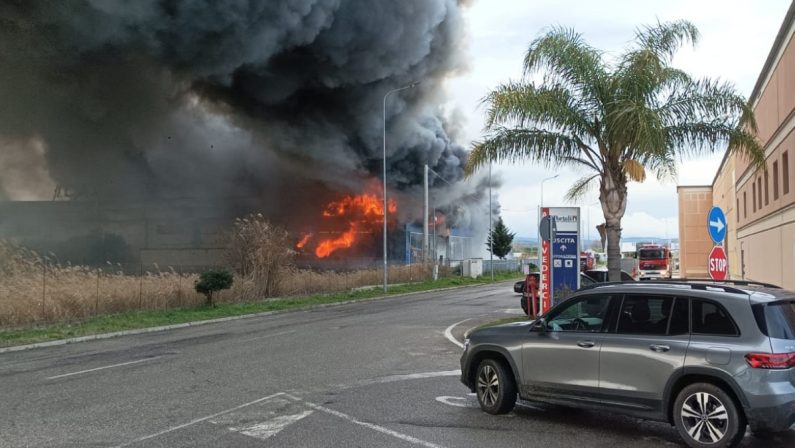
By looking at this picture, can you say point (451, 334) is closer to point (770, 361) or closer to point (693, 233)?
point (770, 361)

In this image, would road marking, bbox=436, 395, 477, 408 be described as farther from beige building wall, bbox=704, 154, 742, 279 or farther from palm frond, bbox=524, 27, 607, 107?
beige building wall, bbox=704, 154, 742, 279

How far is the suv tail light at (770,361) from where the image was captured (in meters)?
4.76

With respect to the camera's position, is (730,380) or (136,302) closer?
(730,380)

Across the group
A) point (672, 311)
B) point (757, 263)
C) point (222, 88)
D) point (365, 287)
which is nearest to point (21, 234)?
point (222, 88)

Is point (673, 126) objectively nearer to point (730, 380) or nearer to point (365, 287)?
point (730, 380)

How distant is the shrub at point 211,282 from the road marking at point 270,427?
49.5ft

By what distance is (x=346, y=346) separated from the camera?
11711 millimetres

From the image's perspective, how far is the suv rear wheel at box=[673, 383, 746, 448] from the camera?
4.89 metres

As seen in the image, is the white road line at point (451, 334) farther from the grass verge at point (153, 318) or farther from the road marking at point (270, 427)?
the grass verge at point (153, 318)

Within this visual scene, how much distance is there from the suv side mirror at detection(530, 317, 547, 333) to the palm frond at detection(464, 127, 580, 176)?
358 inches

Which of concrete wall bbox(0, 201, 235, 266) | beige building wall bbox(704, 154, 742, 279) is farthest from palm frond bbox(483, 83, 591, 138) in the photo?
concrete wall bbox(0, 201, 235, 266)

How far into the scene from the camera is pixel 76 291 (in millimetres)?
17859

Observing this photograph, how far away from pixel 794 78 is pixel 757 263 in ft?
37.9

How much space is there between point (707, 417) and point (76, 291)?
17068mm
